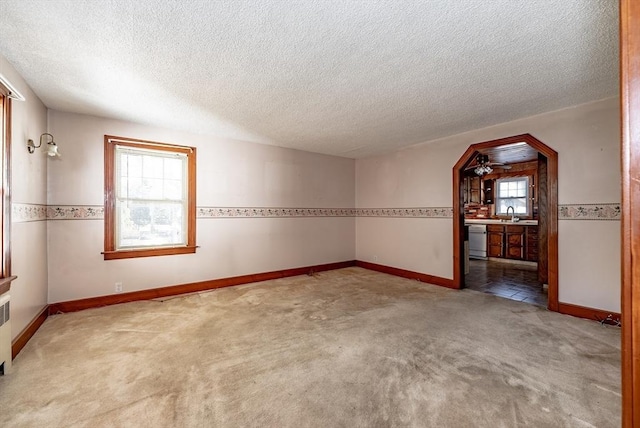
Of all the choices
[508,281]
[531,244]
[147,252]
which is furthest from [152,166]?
[531,244]

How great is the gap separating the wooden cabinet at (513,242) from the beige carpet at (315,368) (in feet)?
11.2

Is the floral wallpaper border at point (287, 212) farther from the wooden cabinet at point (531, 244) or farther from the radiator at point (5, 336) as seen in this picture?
the wooden cabinet at point (531, 244)

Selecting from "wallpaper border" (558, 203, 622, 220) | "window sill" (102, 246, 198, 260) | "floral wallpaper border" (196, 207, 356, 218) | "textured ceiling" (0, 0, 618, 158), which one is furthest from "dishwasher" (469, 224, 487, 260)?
"window sill" (102, 246, 198, 260)

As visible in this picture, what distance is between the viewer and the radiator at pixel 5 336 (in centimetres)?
200

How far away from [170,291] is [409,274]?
3.79m

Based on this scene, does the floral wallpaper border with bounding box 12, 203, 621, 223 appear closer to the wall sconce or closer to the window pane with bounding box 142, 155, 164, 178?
the wall sconce

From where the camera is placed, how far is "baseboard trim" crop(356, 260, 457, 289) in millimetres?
4450

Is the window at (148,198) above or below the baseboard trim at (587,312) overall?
above

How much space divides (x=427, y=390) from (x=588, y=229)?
9.21 feet

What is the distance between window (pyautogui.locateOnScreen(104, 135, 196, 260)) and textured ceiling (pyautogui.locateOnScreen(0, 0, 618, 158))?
521 mm

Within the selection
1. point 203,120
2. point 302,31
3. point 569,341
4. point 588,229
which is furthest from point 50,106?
point 588,229

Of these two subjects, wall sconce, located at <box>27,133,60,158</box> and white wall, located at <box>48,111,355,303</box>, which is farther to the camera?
white wall, located at <box>48,111,355,303</box>

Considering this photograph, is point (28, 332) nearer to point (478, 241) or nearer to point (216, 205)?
point (216, 205)

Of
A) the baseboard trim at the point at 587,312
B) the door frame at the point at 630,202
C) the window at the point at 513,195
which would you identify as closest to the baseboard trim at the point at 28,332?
the door frame at the point at 630,202
